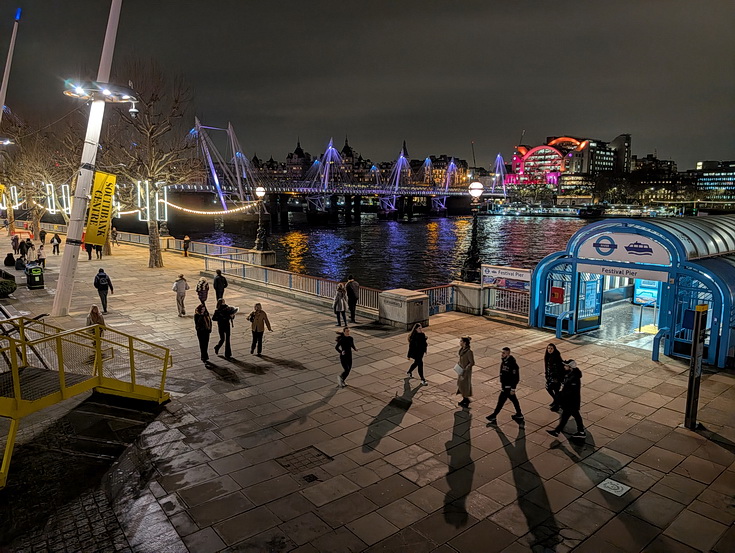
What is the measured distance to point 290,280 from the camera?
2139 centimetres

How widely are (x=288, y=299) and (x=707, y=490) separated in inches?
630

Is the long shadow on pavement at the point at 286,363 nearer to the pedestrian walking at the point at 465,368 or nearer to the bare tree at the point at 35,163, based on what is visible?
the pedestrian walking at the point at 465,368

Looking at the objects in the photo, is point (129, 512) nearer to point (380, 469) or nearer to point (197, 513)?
point (197, 513)

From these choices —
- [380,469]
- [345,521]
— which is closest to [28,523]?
[345,521]

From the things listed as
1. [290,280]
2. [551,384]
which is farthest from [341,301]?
[551,384]

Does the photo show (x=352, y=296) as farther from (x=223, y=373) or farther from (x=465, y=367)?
(x=465, y=367)

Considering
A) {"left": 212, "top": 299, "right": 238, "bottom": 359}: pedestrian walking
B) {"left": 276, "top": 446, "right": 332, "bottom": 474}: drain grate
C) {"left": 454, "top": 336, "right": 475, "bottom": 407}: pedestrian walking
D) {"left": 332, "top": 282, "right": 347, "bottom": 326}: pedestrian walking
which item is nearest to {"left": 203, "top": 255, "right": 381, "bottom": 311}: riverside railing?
{"left": 332, "top": 282, "right": 347, "bottom": 326}: pedestrian walking

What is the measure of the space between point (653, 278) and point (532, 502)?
886 centimetres

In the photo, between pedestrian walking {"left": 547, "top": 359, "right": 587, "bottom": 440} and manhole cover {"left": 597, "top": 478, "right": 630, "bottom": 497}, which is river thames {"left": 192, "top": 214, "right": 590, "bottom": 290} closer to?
pedestrian walking {"left": 547, "top": 359, "right": 587, "bottom": 440}

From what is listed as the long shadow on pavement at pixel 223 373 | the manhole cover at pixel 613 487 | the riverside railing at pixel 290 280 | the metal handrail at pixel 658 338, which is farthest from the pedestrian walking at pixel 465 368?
the riverside railing at pixel 290 280

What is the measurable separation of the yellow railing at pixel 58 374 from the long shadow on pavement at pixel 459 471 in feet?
18.5

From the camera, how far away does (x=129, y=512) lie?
258 inches

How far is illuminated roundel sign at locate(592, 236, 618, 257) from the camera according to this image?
46.6 feet

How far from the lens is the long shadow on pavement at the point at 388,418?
28.0 ft
